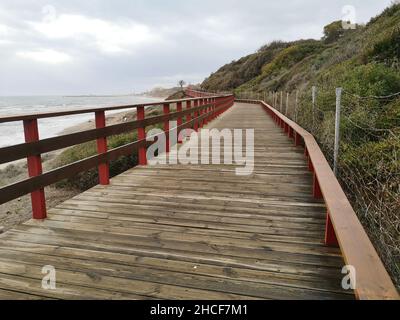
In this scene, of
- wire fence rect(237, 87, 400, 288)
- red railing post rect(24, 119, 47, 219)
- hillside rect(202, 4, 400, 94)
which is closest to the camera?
red railing post rect(24, 119, 47, 219)

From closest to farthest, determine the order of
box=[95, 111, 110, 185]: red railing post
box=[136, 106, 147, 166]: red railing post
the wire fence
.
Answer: the wire fence, box=[95, 111, 110, 185]: red railing post, box=[136, 106, 147, 166]: red railing post

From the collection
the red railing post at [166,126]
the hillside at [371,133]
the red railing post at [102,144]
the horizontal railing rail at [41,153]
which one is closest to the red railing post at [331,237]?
the hillside at [371,133]

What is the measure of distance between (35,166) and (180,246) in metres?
1.55

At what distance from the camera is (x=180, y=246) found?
2734 mm

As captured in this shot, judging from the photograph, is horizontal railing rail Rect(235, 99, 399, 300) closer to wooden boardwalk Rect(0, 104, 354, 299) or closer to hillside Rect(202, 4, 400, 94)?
wooden boardwalk Rect(0, 104, 354, 299)

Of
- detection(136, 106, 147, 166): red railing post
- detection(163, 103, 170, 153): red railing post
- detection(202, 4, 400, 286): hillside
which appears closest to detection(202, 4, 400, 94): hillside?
detection(202, 4, 400, 286): hillside

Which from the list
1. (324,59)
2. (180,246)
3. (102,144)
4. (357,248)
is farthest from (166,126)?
(324,59)

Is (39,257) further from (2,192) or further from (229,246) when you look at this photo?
(229,246)

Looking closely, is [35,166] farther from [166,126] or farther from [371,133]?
[371,133]

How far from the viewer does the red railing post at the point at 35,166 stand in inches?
123

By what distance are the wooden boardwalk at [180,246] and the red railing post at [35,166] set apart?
10 centimetres

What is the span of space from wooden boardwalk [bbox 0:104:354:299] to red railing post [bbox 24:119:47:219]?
0.10 metres

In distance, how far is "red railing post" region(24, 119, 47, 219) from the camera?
3.12m
